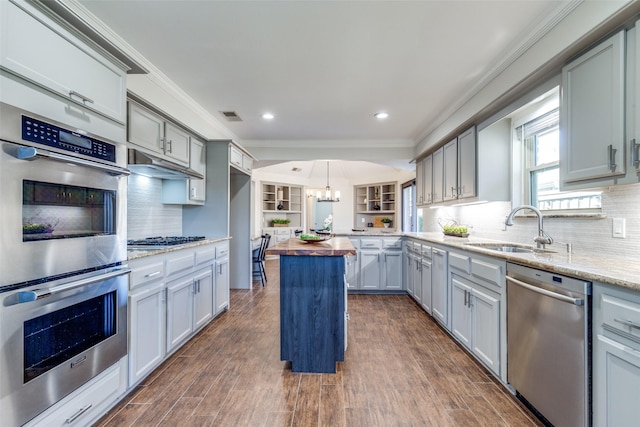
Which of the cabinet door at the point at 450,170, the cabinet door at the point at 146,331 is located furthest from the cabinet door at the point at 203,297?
the cabinet door at the point at 450,170

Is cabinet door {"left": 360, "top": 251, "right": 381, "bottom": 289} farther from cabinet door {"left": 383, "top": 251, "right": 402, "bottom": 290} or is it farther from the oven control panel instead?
the oven control panel

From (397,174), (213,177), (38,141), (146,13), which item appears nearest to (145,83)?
(146,13)

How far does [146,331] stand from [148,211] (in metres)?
1.44

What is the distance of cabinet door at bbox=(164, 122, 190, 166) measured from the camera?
2.88 meters

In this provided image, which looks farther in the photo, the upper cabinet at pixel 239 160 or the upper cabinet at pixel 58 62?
the upper cabinet at pixel 239 160

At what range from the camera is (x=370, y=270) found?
4570mm

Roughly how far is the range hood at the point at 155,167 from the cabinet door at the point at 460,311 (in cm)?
292

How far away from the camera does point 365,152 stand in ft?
17.5

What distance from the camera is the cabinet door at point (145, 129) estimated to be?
2414mm

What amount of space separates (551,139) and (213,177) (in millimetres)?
3654

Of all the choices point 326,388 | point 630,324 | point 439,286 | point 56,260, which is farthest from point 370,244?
point 56,260

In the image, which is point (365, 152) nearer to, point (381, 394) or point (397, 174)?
point (397, 174)

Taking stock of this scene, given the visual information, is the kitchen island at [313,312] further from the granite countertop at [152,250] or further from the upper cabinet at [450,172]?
the upper cabinet at [450,172]

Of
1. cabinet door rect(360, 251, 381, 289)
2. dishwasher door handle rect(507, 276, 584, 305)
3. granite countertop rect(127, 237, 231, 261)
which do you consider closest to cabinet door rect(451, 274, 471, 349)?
dishwasher door handle rect(507, 276, 584, 305)
